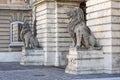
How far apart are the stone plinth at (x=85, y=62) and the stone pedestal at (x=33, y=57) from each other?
23.0 ft

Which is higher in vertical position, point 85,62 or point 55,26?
point 55,26

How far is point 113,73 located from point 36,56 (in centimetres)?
841

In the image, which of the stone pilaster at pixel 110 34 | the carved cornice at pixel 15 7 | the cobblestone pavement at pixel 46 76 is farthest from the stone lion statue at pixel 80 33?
the carved cornice at pixel 15 7

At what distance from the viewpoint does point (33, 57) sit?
23.1m

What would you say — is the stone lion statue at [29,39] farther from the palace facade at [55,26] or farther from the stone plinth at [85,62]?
the stone plinth at [85,62]

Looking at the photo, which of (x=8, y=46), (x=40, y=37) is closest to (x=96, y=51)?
(x=40, y=37)

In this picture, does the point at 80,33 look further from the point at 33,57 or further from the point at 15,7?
the point at 15,7

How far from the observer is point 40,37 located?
2425 centimetres

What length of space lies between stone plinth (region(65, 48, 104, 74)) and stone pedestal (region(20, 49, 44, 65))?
23.0ft

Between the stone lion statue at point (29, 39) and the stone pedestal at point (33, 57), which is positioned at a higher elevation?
the stone lion statue at point (29, 39)

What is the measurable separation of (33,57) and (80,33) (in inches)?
286

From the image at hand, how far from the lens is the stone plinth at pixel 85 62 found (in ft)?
51.7

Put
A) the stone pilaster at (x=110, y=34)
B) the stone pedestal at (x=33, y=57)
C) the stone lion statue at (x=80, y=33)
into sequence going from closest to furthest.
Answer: the stone pilaster at (x=110, y=34) < the stone lion statue at (x=80, y=33) < the stone pedestal at (x=33, y=57)

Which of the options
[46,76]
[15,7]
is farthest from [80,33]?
[15,7]
